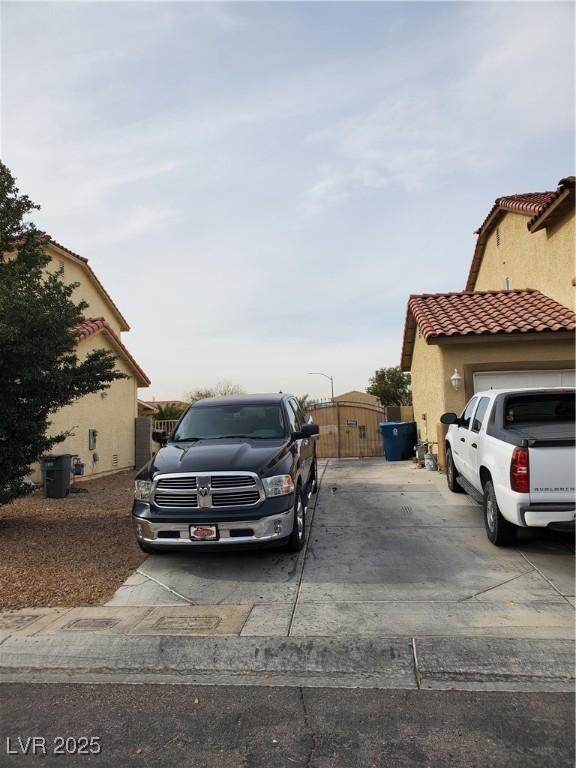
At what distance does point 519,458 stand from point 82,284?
1854 cm

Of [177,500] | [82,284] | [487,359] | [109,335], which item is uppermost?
[82,284]

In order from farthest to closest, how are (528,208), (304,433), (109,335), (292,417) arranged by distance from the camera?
(109,335), (528,208), (292,417), (304,433)

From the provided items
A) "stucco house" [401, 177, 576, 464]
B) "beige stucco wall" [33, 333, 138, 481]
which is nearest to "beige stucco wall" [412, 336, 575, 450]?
"stucco house" [401, 177, 576, 464]

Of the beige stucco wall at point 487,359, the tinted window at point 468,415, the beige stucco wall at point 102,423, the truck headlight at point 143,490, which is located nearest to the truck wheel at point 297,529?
the truck headlight at point 143,490

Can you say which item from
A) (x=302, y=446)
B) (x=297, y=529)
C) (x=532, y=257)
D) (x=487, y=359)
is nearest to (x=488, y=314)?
(x=487, y=359)

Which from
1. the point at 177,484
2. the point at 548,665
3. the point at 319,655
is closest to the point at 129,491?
the point at 177,484

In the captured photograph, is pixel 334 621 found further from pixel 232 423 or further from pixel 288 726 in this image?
pixel 232 423

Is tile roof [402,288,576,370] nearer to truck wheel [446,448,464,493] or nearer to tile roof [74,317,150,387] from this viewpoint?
truck wheel [446,448,464,493]

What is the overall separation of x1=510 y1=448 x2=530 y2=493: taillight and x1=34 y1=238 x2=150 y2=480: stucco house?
883 centimetres

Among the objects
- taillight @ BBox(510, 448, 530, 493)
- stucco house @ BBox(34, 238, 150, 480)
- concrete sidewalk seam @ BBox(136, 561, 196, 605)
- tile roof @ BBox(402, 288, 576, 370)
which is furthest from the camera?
stucco house @ BBox(34, 238, 150, 480)

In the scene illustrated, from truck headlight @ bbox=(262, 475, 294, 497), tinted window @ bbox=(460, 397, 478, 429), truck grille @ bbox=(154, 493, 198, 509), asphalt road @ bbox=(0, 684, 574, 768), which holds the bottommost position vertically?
asphalt road @ bbox=(0, 684, 574, 768)

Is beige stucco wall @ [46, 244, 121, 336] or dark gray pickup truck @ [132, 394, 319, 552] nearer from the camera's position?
dark gray pickup truck @ [132, 394, 319, 552]

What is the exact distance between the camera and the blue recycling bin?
15227 mm

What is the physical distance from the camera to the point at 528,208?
1266cm
